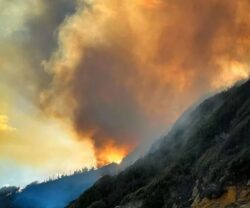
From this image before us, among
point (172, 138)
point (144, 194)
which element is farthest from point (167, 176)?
point (172, 138)

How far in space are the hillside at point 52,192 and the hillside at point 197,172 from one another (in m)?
76.8

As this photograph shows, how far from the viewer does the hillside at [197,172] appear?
3744cm

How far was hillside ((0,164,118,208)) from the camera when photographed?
483 feet

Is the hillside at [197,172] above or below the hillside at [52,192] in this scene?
below

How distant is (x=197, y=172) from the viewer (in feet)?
150

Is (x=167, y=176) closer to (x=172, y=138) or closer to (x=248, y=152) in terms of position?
(x=248, y=152)

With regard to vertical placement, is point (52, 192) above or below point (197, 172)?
above

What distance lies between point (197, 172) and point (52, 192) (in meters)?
131

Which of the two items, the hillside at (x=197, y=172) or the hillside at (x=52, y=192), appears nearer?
the hillside at (x=197, y=172)

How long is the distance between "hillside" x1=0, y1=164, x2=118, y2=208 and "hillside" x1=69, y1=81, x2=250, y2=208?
252ft

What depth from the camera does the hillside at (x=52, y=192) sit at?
14712cm

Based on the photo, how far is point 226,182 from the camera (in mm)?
37312

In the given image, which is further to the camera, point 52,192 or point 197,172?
point 52,192

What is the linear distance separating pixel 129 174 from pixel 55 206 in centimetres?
8680
